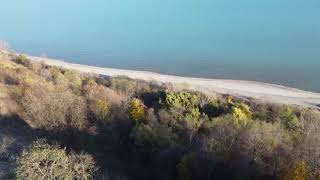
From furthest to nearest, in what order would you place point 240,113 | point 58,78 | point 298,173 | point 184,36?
point 184,36 → point 58,78 → point 240,113 → point 298,173

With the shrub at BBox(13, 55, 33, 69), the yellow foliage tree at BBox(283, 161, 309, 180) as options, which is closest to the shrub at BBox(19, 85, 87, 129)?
the yellow foliage tree at BBox(283, 161, 309, 180)

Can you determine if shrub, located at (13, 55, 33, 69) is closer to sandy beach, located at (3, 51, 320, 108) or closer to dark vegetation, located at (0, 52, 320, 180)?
sandy beach, located at (3, 51, 320, 108)

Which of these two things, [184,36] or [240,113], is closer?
[240,113]

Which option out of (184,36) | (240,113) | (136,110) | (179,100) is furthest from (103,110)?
(184,36)

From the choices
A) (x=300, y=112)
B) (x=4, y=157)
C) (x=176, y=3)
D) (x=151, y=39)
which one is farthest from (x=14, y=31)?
(x=4, y=157)

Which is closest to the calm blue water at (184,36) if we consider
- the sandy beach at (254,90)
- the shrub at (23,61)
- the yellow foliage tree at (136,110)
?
the sandy beach at (254,90)

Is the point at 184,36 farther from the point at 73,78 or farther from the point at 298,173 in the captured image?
the point at 298,173

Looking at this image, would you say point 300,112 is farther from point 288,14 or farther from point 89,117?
point 288,14
